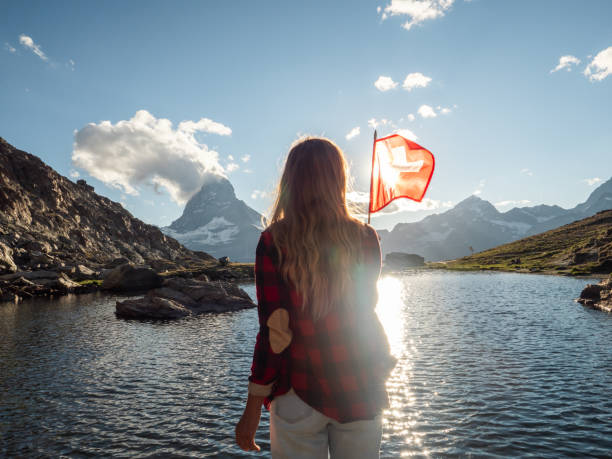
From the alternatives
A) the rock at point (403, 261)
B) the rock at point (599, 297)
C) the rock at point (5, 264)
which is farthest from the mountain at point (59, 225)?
the rock at point (403, 261)

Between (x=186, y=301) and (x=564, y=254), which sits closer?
(x=186, y=301)

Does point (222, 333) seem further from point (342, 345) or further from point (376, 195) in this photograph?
point (342, 345)

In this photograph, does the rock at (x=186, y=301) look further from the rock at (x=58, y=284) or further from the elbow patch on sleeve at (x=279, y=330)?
the elbow patch on sleeve at (x=279, y=330)

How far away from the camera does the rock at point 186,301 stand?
38.6 meters

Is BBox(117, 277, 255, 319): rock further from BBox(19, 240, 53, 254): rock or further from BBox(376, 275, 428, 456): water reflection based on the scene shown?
BBox(19, 240, 53, 254): rock

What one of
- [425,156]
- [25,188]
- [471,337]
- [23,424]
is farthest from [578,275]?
[25,188]

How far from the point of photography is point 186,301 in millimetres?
42906

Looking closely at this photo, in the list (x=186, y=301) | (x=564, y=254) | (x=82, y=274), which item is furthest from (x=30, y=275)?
(x=564, y=254)

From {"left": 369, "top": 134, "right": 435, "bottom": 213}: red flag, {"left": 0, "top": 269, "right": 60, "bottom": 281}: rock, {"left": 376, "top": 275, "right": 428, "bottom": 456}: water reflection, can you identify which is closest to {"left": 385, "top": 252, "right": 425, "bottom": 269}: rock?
{"left": 0, "top": 269, "right": 60, "bottom": 281}: rock

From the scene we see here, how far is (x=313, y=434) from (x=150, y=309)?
130ft

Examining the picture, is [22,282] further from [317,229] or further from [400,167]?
[317,229]

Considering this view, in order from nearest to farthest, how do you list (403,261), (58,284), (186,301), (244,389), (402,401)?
(402,401) < (244,389) < (186,301) < (58,284) < (403,261)

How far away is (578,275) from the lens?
78.9m

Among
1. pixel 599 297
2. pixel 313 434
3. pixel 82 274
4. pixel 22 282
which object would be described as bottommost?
pixel 22 282
